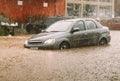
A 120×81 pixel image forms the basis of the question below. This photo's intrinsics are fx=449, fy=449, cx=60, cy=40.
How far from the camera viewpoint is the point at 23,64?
1641cm

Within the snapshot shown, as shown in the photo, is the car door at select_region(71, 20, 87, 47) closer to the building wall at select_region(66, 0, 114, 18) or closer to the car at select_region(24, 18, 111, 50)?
the car at select_region(24, 18, 111, 50)

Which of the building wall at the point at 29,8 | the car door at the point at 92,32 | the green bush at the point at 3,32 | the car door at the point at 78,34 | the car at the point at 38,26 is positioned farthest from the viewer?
the building wall at the point at 29,8

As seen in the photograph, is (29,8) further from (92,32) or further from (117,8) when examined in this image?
(117,8)

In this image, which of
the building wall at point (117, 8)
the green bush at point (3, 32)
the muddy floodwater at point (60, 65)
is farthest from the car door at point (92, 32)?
the building wall at point (117, 8)

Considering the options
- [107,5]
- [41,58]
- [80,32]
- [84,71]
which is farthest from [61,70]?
[107,5]

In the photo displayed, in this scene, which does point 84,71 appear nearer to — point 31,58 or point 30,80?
point 30,80

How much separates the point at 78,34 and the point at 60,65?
6.72 m

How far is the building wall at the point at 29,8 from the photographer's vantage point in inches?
1597

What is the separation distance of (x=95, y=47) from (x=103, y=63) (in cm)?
668

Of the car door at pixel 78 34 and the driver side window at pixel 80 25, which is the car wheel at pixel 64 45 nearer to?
the car door at pixel 78 34

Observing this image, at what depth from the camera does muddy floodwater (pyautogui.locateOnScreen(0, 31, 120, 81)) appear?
1343 centimetres

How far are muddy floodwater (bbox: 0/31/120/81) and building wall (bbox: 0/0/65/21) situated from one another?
1926 centimetres

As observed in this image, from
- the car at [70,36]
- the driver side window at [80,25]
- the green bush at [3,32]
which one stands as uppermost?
the driver side window at [80,25]

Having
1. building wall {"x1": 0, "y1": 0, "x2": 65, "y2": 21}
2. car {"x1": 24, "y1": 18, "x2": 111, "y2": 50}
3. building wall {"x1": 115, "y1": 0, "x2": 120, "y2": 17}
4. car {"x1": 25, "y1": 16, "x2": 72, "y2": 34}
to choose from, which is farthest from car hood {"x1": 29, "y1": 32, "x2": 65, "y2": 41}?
building wall {"x1": 115, "y1": 0, "x2": 120, "y2": 17}
